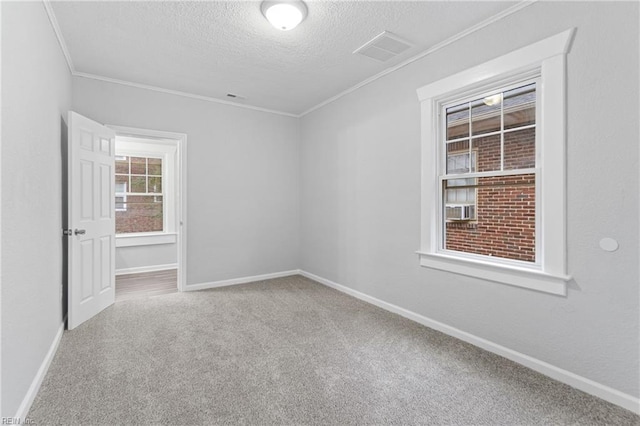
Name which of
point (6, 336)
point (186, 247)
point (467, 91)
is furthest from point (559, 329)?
point (186, 247)

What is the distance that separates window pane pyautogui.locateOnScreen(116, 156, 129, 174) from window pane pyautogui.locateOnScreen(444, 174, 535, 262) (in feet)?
18.5

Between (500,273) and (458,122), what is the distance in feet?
4.79

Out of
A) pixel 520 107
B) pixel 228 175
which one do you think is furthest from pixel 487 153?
pixel 228 175

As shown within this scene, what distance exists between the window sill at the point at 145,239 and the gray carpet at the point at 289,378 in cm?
252

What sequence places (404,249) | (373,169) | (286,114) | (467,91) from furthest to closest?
1. (286,114)
2. (373,169)
3. (404,249)
4. (467,91)

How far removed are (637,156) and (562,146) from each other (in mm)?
386

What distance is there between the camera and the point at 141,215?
5945 mm

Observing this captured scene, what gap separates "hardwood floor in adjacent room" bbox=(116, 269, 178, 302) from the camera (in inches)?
170

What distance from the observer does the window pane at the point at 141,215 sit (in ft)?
19.0

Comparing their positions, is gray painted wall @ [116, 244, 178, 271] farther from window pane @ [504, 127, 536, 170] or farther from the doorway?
window pane @ [504, 127, 536, 170]

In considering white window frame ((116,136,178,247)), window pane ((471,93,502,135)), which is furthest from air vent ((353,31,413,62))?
white window frame ((116,136,178,247))

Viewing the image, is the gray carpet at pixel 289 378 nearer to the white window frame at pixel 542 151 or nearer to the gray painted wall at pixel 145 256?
the white window frame at pixel 542 151

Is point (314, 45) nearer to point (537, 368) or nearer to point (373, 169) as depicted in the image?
Result: point (373, 169)

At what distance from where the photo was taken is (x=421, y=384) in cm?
217
